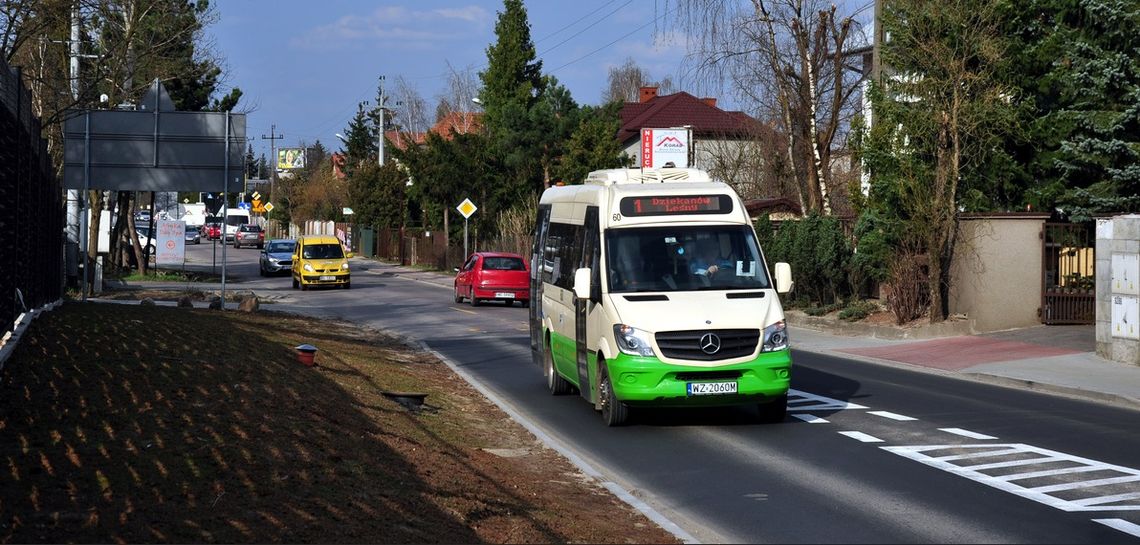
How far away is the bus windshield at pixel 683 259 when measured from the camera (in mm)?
12969

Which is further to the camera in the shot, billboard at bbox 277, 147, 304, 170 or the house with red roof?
billboard at bbox 277, 147, 304, 170

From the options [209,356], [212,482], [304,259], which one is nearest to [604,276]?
[209,356]

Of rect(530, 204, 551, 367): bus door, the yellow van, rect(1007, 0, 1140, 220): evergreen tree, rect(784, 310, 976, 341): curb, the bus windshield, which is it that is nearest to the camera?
the bus windshield

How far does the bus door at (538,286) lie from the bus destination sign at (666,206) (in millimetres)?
3264

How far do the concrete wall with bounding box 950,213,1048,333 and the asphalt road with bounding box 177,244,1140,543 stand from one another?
604 cm

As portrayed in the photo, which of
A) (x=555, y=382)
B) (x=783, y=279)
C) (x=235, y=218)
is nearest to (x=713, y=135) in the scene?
(x=555, y=382)

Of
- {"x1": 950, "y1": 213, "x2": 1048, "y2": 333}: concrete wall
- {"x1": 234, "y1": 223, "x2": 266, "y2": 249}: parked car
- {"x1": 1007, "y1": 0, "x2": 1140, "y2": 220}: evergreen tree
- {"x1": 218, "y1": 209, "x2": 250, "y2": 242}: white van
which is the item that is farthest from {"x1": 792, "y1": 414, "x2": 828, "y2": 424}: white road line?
{"x1": 218, "y1": 209, "x2": 250, "y2": 242}: white van

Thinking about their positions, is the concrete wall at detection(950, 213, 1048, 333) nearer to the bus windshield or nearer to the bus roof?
the bus roof

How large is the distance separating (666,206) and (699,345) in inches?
78.4

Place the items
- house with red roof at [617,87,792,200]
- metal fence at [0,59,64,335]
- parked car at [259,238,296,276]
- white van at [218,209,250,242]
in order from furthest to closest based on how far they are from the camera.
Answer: white van at [218,209,250,242] → parked car at [259,238,296,276] → house with red roof at [617,87,792,200] → metal fence at [0,59,64,335]

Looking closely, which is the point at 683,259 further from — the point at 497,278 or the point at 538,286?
the point at 497,278

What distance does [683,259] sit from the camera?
1318 cm

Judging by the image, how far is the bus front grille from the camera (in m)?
12.1

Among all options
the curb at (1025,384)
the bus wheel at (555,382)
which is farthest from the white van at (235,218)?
the bus wheel at (555,382)
